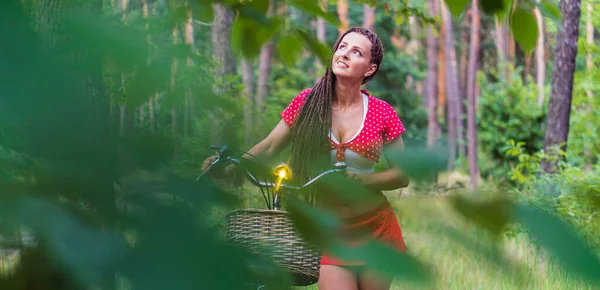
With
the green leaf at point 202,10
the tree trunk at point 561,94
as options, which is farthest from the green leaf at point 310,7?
the tree trunk at point 561,94

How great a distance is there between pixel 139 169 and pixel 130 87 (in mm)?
42

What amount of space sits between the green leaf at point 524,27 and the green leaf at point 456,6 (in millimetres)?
51

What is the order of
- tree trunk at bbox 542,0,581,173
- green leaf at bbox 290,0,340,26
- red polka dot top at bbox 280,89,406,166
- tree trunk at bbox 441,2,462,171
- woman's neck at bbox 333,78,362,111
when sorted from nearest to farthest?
green leaf at bbox 290,0,340,26 < red polka dot top at bbox 280,89,406,166 < woman's neck at bbox 333,78,362,111 < tree trunk at bbox 542,0,581,173 < tree trunk at bbox 441,2,462,171

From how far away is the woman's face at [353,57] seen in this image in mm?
2535

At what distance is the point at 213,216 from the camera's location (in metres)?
0.47

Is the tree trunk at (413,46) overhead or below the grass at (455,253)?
below

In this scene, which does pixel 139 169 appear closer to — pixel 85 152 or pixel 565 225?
pixel 85 152

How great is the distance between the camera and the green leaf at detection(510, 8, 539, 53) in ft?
2.65

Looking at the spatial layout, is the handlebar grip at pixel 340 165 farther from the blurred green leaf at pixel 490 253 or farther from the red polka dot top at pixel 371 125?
the red polka dot top at pixel 371 125

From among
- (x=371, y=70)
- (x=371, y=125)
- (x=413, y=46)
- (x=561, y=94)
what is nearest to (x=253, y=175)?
(x=371, y=125)

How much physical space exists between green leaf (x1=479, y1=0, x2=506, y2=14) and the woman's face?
1720 millimetres

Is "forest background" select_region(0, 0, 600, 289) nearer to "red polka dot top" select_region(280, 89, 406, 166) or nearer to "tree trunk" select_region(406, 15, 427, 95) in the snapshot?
"red polka dot top" select_region(280, 89, 406, 166)

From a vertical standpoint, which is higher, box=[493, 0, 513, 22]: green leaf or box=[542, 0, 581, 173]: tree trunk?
box=[493, 0, 513, 22]: green leaf

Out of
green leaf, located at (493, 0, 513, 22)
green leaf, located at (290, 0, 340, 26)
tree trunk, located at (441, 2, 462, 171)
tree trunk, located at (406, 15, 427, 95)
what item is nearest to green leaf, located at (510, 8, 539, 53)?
green leaf, located at (493, 0, 513, 22)
